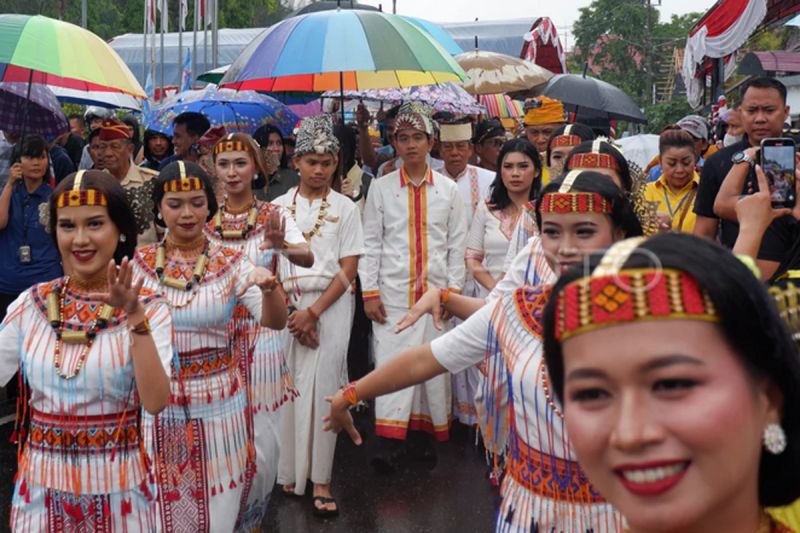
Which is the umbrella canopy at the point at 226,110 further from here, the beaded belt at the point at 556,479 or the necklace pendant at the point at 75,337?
the beaded belt at the point at 556,479

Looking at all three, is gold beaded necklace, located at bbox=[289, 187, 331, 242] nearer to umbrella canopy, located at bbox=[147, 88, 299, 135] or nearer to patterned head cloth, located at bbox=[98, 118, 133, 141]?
patterned head cloth, located at bbox=[98, 118, 133, 141]

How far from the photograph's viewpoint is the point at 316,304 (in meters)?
5.67

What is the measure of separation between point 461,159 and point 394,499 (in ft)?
9.60

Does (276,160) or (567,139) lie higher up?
(567,139)

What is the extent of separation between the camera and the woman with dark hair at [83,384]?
3221 millimetres

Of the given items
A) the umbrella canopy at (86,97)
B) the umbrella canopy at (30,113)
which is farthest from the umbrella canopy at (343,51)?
the umbrella canopy at (86,97)

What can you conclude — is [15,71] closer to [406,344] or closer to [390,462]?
[406,344]

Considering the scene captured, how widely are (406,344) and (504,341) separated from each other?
388 cm

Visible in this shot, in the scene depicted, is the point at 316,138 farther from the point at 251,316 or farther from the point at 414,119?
the point at 251,316

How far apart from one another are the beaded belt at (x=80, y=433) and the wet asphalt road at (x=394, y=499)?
2176 millimetres

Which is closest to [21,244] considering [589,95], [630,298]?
[589,95]

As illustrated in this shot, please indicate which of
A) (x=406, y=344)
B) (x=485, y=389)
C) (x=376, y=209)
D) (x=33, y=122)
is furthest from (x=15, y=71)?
(x=485, y=389)

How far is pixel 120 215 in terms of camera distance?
349 cm

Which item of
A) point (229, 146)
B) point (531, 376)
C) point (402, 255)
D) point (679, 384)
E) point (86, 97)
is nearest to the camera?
point (679, 384)
